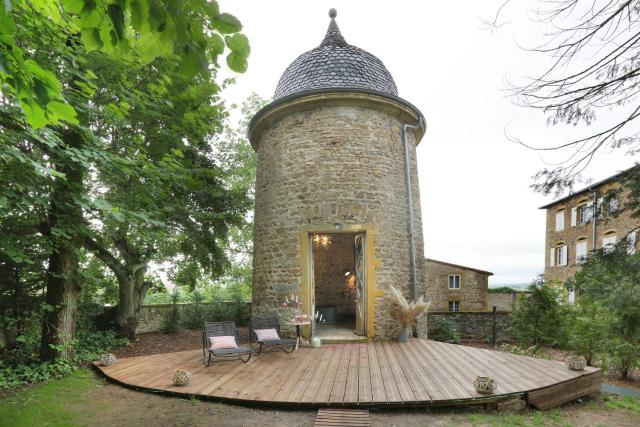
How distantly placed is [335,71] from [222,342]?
21.1ft

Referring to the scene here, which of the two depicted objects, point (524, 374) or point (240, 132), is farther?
point (240, 132)

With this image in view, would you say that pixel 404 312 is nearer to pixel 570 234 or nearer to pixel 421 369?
pixel 421 369

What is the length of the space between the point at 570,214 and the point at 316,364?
21005 mm

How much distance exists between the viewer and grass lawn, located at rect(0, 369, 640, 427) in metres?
3.59

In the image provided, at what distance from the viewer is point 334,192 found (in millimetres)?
7215

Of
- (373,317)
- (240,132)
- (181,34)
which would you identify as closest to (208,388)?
(373,317)

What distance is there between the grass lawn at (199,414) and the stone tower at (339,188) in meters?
3.29

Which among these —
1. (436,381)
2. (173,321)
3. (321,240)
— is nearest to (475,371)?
(436,381)

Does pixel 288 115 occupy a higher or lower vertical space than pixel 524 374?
higher

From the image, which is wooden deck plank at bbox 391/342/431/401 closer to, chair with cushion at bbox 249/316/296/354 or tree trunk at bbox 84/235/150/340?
chair with cushion at bbox 249/316/296/354

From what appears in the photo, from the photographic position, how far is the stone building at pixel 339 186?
7176mm

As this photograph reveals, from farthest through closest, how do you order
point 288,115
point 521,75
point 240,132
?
point 240,132, point 288,115, point 521,75

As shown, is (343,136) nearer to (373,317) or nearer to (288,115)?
(288,115)

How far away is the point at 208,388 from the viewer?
14.2 ft
